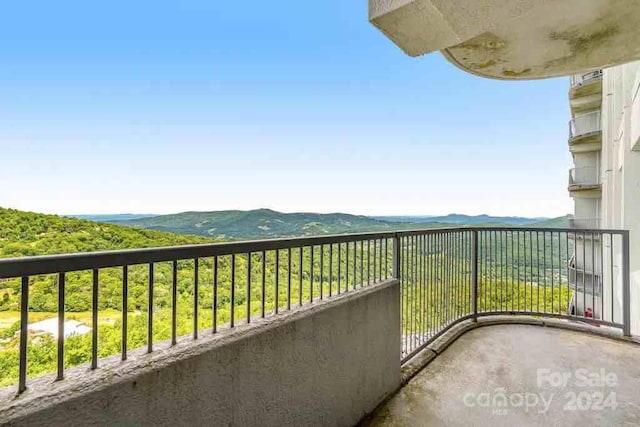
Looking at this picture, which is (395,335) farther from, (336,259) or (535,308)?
(535,308)

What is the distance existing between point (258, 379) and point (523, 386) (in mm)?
2304

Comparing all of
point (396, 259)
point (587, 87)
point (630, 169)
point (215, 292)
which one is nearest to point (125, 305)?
point (215, 292)

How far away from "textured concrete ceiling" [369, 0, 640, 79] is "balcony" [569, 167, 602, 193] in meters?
14.6

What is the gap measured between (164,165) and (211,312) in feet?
51.5

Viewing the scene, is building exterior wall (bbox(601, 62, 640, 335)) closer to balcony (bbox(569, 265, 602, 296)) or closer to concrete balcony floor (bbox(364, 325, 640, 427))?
balcony (bbox(569, 265, 602, 296))

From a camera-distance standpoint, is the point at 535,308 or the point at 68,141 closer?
the point at 535,308

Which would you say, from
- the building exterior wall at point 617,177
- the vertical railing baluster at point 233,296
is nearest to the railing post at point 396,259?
the vertical railing baluster at point 233,296

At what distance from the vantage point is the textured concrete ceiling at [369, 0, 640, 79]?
1181 mm

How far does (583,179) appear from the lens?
13.5 metres

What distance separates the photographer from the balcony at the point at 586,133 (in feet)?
41.4

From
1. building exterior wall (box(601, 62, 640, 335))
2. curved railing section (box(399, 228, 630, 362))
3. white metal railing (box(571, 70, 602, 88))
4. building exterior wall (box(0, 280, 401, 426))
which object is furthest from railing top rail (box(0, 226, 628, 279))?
white metal railing (box(571, 70, 602, 88))

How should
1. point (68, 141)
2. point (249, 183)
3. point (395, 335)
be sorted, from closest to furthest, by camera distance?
point (395, 335), point (68, 141), point (249, 183)

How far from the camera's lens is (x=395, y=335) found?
7.89ft

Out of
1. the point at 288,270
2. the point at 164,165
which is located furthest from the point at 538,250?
the point at 164,165
